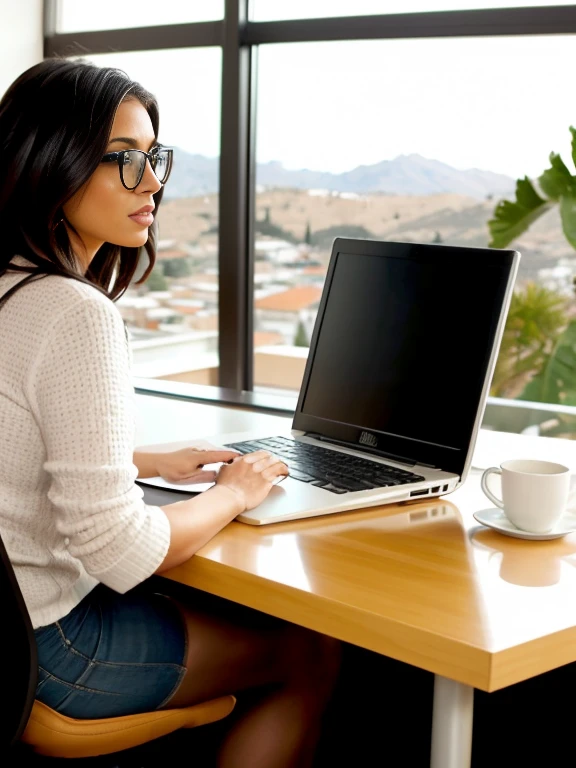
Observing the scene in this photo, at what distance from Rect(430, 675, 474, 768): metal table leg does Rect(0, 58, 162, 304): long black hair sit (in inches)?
25.2

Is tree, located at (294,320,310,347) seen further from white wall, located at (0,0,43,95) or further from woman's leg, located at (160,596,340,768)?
woman's leg, located at (160,596,340,768)

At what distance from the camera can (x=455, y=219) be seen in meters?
2.63

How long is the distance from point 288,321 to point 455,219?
1.85 feet

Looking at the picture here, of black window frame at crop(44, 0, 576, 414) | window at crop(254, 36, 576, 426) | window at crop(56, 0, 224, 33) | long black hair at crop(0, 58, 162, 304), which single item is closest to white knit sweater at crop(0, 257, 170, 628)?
long black hair at crop(0, 58, 162, 304)

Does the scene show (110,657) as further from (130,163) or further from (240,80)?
(240,80)

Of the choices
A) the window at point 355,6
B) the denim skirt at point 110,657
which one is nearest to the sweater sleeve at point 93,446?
the denim skirt at point 110,657

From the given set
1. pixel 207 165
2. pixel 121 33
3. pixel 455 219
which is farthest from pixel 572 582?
pixel 121 33

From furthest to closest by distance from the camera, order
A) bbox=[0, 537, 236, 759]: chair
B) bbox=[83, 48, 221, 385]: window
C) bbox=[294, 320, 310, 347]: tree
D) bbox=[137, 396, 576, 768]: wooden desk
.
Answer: bbox=[83, 48, 221, 385]: window < bbox=[294, 320, 310, 347]: tree < bbox=[0, 537, 236, 759]: chair < bbox=[137, 396, 576, 768]: wooden desk

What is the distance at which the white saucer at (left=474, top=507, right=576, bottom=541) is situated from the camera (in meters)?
1.17

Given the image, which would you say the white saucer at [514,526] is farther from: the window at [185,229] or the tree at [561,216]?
the window at [185,229]

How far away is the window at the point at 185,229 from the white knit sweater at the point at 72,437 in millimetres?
1804

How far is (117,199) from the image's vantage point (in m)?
1.26

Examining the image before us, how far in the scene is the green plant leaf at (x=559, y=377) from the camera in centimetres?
269

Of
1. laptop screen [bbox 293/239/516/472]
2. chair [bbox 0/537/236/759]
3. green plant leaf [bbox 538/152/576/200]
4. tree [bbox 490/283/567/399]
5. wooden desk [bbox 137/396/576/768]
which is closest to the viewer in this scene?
wooden desk [bbox 137/396/576/768]
